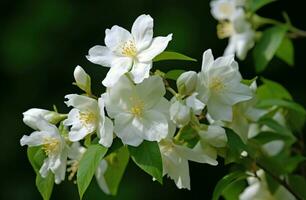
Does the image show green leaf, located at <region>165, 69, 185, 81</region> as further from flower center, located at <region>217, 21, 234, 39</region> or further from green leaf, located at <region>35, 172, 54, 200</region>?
flower center, located at <region>217, 21, 234, 39</region>

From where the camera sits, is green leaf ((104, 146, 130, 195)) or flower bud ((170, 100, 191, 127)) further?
green leaf ((104, 146, 130, 195))

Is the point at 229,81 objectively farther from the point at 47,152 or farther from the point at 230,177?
the point at 47,152

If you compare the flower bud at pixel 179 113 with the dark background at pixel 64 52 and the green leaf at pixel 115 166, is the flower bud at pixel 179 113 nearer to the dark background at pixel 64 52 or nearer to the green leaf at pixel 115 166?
the green leaf at pixel 115 166

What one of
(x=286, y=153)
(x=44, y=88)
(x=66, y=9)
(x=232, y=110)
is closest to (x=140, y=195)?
(x=44, y=88)

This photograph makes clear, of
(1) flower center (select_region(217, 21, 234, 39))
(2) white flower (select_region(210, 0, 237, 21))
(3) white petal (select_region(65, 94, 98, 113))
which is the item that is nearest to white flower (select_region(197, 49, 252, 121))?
(3) white petal (select_region(65, 94, 98, 113))

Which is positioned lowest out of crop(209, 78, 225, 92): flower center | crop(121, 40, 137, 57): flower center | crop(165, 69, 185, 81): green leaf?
crop(209, 78, 225, 92): flower center

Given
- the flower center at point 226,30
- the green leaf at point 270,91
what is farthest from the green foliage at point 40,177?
the flower center at point 226,30
